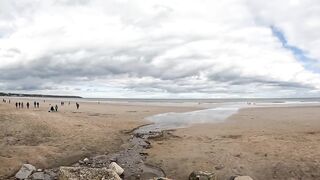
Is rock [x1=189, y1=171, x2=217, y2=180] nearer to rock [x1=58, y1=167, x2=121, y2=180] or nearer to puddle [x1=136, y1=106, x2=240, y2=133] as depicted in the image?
rock [x1=58, y1=167, x2=121, y2=180]

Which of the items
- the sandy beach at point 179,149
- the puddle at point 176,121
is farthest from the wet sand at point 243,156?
the puddle at point 176,121

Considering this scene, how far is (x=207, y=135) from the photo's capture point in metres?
30.8

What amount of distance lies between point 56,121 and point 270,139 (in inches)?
769

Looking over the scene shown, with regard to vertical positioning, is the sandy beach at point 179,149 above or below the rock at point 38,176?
above

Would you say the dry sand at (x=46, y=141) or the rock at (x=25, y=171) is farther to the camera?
the dry sand at (x=46, y=141)

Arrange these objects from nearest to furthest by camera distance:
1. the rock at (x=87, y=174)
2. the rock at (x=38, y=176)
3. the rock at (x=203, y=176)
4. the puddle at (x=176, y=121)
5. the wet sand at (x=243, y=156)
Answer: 1. the rock at (x=87, y=174)
2. the rock at (x=203, y=176)
3. the rock at (x=38, y=176)
4. the wet sand at (x=243, y=156)
5. the puddle at (x=176, y=121)

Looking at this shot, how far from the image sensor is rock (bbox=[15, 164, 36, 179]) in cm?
1864

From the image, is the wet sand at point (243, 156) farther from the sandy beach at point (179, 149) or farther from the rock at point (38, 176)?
the rock at point (38, 176)

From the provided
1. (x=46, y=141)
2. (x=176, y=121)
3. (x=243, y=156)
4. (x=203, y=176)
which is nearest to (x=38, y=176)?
(x=203, y=176)

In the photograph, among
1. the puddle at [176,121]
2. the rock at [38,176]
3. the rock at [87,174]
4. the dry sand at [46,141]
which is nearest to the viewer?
the rock at [87,174]

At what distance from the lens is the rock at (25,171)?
1864cm

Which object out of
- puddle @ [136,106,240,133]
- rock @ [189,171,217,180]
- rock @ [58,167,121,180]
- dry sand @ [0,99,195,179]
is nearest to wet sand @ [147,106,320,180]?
rock @ [189,171,217,180]

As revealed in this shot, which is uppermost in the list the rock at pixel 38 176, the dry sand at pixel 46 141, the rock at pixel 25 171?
the dry sand at pixel 46 141

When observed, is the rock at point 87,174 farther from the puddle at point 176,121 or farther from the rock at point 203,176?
the puddle at point 176,121
